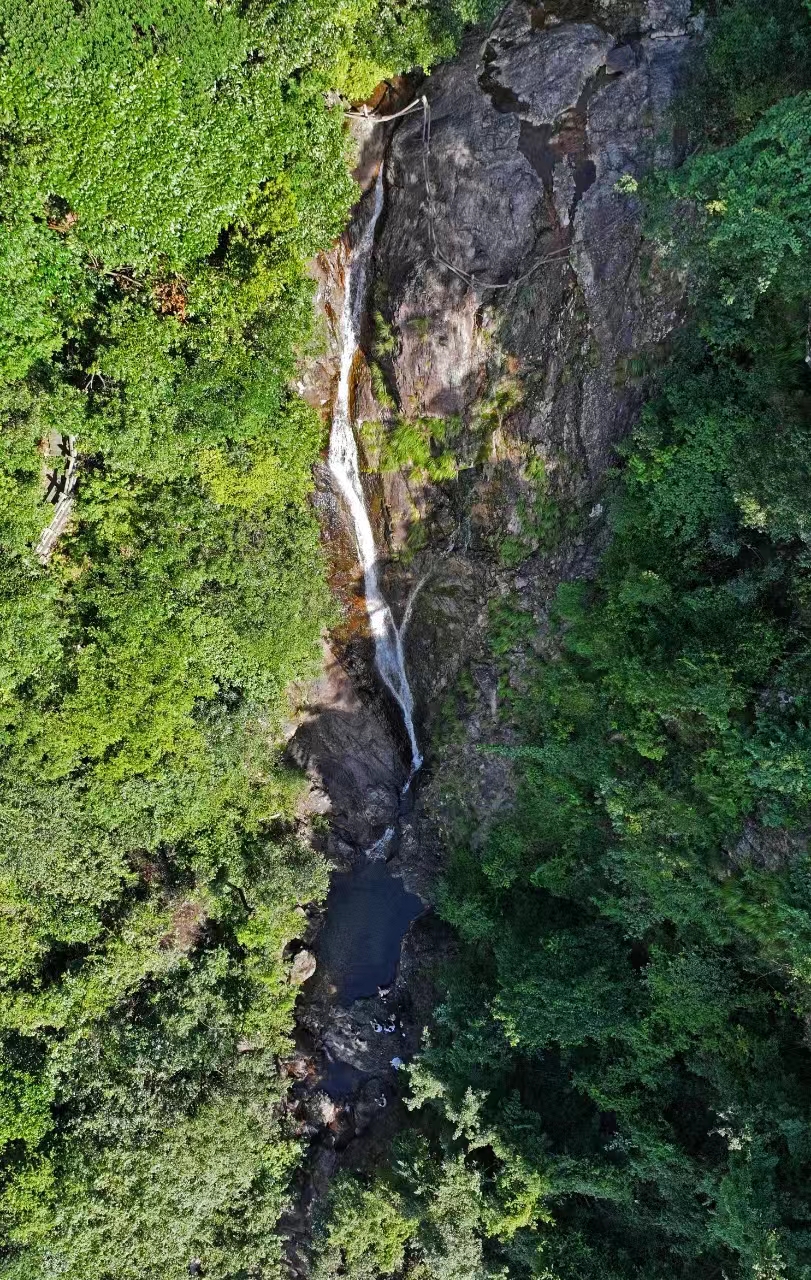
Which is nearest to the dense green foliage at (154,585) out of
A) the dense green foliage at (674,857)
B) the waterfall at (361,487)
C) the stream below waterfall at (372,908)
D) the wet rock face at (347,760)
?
the waterfall at (361,487)

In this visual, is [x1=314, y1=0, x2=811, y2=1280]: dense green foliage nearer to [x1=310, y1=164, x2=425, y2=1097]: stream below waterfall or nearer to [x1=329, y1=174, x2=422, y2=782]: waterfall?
[x1=310, y1=164, x2=425, y2=1097]: stream below waterfall

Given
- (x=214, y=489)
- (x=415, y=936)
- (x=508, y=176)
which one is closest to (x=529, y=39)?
(x=508, y=176)

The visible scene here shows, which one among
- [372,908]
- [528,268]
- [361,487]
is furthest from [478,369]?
[372,908]

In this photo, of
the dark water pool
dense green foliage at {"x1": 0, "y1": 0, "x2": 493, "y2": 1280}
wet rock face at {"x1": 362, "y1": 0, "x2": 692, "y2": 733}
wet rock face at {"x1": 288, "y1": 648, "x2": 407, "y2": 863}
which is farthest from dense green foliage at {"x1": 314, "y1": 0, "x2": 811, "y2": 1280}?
dense green foliage at {"x1": 0, "y1": 0, "x2": 493, "y2": 1280}

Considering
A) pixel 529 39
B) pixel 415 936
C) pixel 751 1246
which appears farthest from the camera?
pixel 415 936

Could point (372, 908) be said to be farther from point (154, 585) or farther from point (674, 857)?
point (154, 585)

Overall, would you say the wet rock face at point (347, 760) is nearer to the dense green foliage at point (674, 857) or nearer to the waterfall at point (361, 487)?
the waterfall at point (361, 487)

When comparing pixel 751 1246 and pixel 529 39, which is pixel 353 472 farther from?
pixel 751 1246
